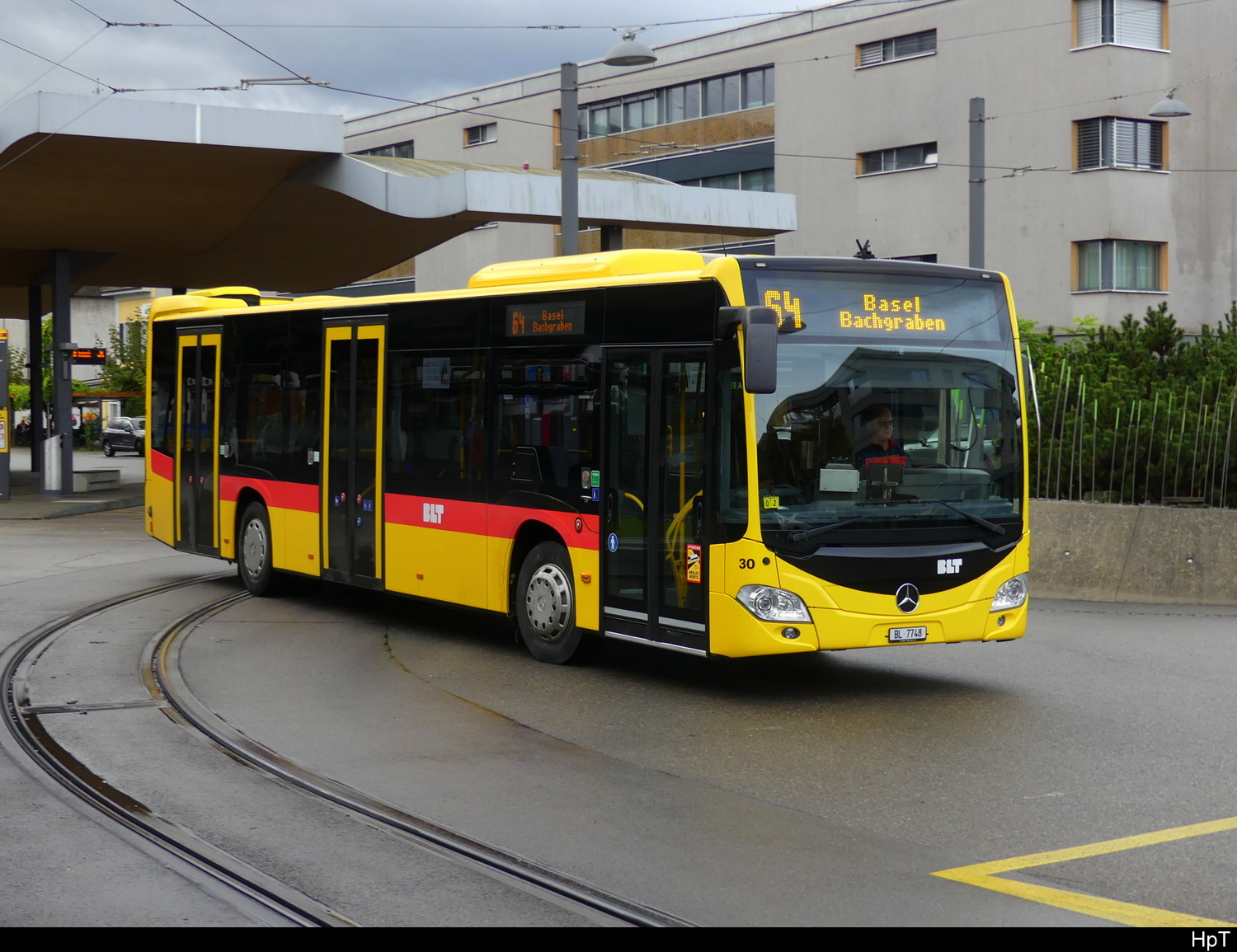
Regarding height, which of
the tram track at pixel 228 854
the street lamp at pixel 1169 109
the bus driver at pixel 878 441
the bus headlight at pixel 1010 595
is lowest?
the tram track at pixel 228 854

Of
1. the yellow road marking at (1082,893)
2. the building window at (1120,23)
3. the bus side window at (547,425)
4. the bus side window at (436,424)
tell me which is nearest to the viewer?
the yellow road marking at (1082,893)

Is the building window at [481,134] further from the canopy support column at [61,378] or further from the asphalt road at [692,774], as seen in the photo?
the asphalt road at [692,774]

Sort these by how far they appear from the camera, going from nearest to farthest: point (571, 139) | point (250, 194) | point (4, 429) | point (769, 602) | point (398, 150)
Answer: point (769, 602) → point (571, 139) → point (250, 194) → point (4, 429) → point (398, 150)

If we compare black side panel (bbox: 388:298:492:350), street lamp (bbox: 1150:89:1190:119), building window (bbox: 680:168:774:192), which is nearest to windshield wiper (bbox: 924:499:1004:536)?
black side panel (bbox: 388:298:492:350)

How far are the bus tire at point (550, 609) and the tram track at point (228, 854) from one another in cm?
243

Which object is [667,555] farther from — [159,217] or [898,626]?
[159,217]

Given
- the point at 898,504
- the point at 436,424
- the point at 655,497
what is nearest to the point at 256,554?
the point at 436,424

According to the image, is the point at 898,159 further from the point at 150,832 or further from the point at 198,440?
the point at 150,832

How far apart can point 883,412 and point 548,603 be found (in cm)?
285

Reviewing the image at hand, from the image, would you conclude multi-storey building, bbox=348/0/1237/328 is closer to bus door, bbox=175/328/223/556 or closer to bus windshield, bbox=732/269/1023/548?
bus door, bbox=175/328/223/556

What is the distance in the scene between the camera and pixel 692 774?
742cm

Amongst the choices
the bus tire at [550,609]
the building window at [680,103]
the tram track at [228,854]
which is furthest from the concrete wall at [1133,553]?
the building window at [680,103]

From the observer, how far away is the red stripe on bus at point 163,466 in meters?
16.4

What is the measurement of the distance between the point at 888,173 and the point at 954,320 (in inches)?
1396
